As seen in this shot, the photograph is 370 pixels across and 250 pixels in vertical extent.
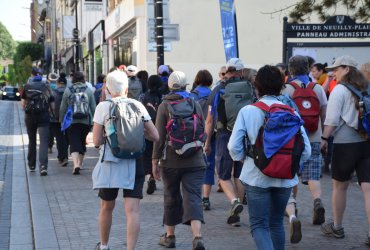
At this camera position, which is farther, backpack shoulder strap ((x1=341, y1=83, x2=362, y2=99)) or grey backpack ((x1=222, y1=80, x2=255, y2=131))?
grey backpack ((x1=222, y1=80, x2=255, y2=131))

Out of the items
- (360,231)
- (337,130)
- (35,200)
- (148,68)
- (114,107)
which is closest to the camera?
(114,107)

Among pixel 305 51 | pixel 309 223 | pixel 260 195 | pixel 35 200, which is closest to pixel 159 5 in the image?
pixel 305 51

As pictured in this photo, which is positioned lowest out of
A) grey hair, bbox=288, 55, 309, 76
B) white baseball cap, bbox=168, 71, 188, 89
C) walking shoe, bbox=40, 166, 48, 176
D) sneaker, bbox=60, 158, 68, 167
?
sneaker, bbox=60, 158, 68, 167

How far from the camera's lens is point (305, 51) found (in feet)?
42.4

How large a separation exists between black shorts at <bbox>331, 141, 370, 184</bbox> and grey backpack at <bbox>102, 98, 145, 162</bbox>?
2.04m

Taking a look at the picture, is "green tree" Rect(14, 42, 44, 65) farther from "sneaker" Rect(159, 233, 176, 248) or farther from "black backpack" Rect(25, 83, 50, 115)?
"sneaker" Rect(159, 233, 176, 248)

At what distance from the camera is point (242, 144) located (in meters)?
4.95

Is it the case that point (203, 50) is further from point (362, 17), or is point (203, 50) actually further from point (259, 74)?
point (259, 74)

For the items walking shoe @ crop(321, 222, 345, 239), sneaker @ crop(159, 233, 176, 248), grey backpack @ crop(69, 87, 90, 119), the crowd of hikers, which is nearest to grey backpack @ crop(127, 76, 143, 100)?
grey backpack @ crop(69, 87, 90, 119)

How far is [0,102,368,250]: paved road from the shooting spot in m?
6.82

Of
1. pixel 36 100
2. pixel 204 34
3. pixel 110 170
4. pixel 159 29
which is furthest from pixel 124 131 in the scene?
pixel 204 34

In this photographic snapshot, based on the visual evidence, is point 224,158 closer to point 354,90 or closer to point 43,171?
point 354,90

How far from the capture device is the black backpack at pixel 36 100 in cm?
1184

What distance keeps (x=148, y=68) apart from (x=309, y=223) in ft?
55.1
